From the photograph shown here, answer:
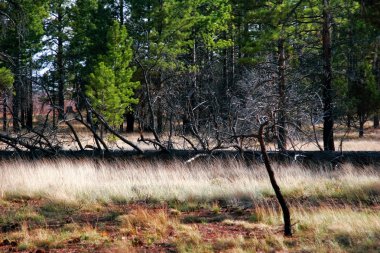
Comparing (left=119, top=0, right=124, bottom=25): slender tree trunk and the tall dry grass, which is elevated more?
(left=119, top=0, right=124, bottom=25): slender tree trunk

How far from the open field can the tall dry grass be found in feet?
0.07

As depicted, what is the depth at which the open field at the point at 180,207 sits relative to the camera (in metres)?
5.27

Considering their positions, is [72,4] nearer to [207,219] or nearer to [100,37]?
[100,37]

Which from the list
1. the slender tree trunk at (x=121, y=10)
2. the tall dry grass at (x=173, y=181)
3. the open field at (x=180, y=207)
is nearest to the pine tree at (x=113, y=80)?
the slender tree trunk at (x=121, y=10)

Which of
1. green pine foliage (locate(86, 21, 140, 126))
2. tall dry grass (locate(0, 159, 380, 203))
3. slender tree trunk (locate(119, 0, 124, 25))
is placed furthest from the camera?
slender tree trunk (locate(119, 0, 124, 25))

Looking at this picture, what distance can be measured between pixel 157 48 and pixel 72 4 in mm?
10129

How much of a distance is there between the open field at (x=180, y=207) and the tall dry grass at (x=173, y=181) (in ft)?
0.07

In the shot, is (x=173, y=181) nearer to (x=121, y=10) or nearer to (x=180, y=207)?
(x=180, y=207)

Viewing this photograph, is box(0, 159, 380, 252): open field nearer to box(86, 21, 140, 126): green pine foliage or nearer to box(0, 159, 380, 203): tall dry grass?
box(0, 159, 380, 203): tall dry grass

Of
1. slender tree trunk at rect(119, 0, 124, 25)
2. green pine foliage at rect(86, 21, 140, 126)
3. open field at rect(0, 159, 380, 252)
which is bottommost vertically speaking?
open field at rect(0, 159, 380, 252)

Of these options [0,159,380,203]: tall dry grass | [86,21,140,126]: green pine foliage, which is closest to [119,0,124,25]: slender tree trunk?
[86,21,140,126]: green pine foliage

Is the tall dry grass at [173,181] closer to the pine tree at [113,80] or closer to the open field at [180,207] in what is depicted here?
the open field at [180,207]

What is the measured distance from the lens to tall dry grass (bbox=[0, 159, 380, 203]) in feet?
26.5

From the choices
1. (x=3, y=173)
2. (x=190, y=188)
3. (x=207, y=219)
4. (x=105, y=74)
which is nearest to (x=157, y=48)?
(x=105, y=74)
